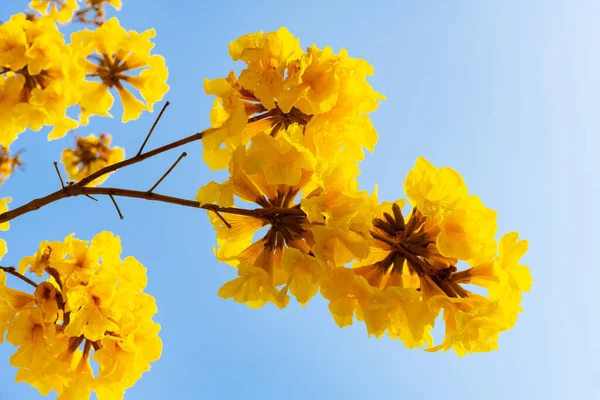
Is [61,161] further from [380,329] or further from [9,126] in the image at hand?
[380,329]

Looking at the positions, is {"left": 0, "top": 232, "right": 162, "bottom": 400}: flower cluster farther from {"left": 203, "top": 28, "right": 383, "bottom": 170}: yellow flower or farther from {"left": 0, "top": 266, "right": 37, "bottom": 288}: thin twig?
{"left": 203, "top": 28, "right": 383, "bottom": 170}: yellow flower

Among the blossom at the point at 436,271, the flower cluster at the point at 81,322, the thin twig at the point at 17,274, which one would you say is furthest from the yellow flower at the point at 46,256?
the blossom at the point at 436,271

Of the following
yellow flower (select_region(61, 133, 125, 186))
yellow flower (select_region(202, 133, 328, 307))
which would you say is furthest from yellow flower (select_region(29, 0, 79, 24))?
yellow flower (select_region(202, 133, 328, 307))

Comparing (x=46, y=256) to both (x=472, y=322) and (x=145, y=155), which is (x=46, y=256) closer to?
(x=145, y=155)

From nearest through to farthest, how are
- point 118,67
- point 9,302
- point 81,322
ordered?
point 81,322 → point 9,302 → point 118,67

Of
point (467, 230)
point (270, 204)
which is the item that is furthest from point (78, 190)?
point (467, 230)

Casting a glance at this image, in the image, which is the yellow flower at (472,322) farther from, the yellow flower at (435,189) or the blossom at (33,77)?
the blossom at (33,77)
